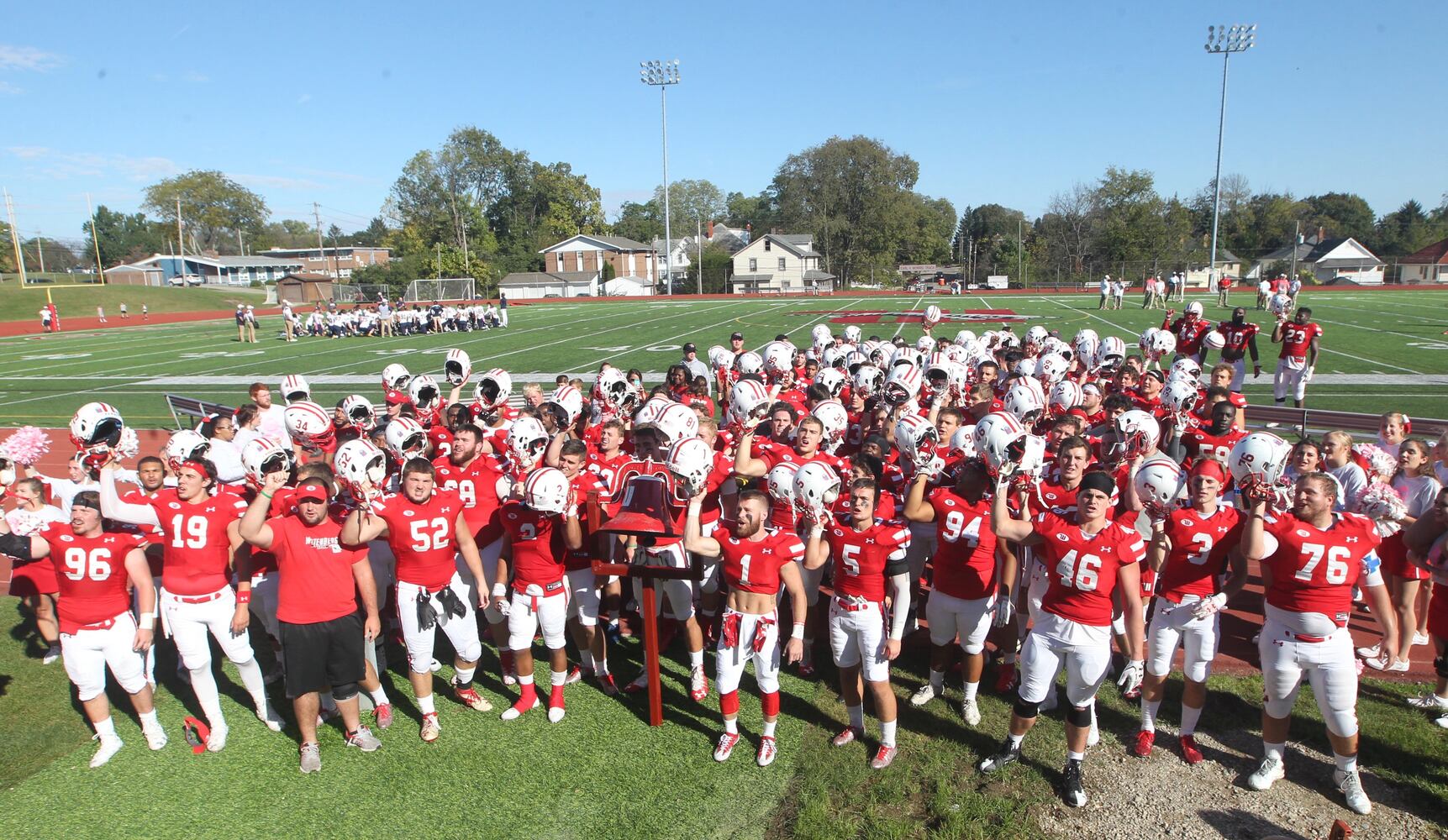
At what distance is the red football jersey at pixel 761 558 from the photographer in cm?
471

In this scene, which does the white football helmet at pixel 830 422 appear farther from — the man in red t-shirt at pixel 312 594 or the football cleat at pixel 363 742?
the football cleat at pixel 363 742

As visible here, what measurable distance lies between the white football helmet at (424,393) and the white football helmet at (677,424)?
3.62 meters

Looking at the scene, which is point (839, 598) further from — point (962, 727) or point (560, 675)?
point (560, 675)

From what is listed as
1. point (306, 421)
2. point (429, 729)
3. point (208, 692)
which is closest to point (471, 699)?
point (429, 729)

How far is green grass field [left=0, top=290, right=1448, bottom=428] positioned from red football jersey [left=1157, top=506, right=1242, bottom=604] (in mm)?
13192

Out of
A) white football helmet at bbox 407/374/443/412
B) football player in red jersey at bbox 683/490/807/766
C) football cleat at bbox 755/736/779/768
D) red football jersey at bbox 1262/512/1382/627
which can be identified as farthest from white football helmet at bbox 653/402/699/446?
white football helmet at bbox 407/374/443/412

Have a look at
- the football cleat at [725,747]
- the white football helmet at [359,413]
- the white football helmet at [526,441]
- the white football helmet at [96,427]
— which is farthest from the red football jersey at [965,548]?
the white football helmet at [96,427]

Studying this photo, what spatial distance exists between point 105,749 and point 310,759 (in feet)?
4.51

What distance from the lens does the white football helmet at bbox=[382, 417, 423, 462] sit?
634cm

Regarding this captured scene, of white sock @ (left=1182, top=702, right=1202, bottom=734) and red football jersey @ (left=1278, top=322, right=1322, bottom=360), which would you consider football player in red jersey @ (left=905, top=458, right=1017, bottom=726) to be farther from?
red football jersey @ (left=1278, top=322, right=1322, bottom=360)

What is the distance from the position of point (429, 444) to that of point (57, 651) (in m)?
3.28

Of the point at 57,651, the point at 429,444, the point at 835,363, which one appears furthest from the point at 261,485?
the point at 835,363

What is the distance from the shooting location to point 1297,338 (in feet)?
44.4

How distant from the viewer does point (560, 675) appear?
553 centimetres
